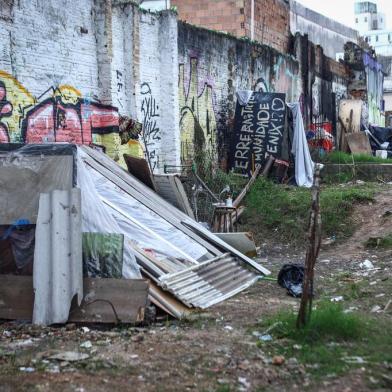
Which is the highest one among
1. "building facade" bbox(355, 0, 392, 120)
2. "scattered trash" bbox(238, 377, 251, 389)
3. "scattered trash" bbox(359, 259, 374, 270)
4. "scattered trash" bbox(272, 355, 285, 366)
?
"building facade" bbox(355, 0, 392, 120)

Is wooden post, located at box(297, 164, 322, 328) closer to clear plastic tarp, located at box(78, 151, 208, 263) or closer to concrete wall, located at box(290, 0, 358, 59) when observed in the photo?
clear plastic tarp, located at box(78, 151, 208, 263)

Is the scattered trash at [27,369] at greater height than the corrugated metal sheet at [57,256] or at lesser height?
lesser

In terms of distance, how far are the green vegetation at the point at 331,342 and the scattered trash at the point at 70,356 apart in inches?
53.7

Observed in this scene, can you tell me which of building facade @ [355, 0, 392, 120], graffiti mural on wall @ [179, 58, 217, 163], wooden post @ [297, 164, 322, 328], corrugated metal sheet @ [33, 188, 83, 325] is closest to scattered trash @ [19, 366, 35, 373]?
corrugated metal sheet @ [33, 188, 83, 325]

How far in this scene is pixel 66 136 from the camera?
9.30 m

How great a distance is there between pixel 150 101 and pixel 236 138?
128 inches

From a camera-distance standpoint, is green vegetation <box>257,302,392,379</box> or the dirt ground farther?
green vegetation <box>257,302,392,379</box>

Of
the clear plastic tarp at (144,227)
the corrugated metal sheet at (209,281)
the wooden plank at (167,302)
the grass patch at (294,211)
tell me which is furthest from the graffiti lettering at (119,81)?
the wooden plank at (167,302)

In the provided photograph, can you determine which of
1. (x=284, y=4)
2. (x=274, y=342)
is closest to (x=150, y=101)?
(x=274, y=342)

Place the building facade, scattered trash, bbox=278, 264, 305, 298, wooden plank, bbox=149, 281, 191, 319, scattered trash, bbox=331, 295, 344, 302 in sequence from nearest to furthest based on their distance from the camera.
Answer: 1. wooden plank, bbox=149, 281, 191, 319
2. scattered trash, bbox=331, 295, 344, 302
3. scattered trash, bbox=278, 264, 305, 298
4. the building facade

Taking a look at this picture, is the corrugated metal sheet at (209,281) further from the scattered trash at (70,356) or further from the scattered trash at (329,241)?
the scattered trash at (329,241)

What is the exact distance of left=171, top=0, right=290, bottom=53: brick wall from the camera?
17.2 metres

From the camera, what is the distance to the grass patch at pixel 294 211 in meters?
10.8

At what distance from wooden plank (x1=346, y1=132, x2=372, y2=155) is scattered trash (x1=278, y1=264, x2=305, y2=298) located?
11807mm
